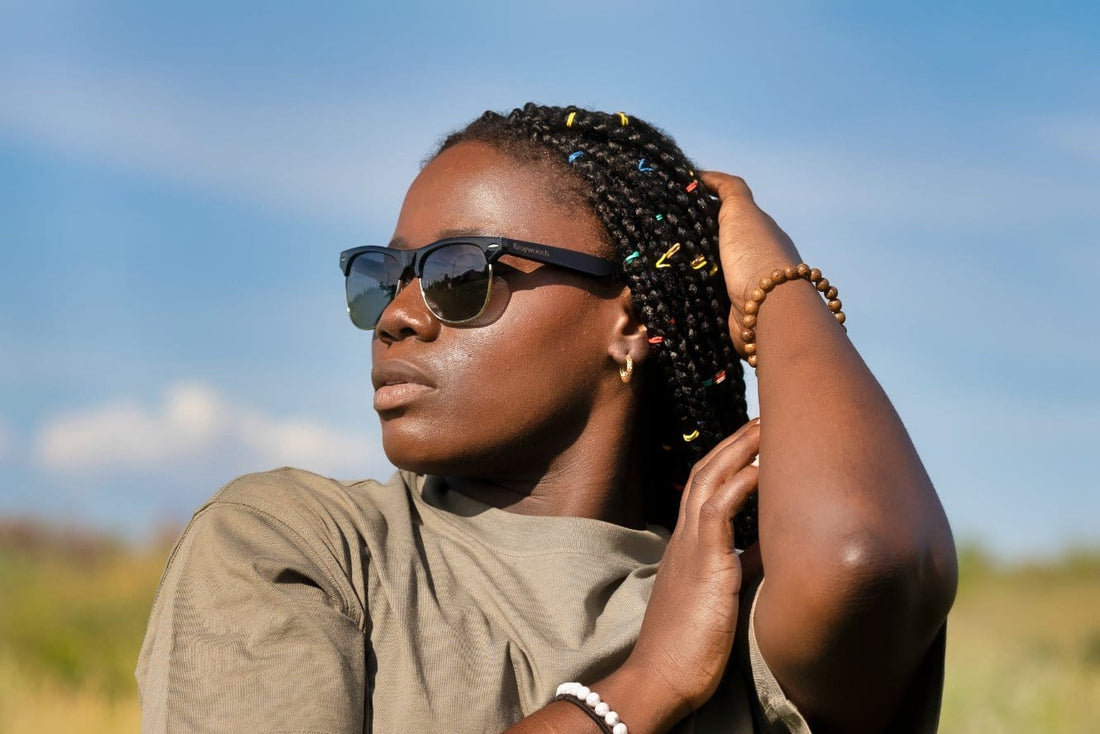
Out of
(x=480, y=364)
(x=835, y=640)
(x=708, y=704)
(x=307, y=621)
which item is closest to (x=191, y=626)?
(x=307, y=621)

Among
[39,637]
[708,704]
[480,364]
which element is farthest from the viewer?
[39,637]

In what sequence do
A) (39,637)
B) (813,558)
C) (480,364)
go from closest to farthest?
(813,558)
(480,364)
(39,637)

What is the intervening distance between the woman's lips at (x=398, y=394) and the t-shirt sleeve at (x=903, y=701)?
3.06 feet

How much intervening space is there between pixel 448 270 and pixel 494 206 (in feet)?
0.73

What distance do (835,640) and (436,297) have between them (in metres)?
1.27

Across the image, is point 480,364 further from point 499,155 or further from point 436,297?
point 499,155

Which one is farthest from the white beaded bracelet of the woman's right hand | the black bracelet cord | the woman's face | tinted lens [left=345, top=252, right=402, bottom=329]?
tinted lens [left=345, top=252, right=402, bottom=329]

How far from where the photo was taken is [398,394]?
10.1ft

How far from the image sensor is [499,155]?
3312mm

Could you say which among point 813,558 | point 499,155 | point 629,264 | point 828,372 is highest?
point 499,155

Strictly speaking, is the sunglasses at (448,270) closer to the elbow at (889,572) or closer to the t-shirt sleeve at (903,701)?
the t-shirt sleeve at (903,701)

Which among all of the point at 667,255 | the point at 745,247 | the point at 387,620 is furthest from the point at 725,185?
the point at 387,620

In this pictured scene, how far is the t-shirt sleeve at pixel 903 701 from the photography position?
8.68 ft

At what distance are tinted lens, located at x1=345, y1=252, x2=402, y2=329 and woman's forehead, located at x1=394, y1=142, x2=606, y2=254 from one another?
0.09 meters
